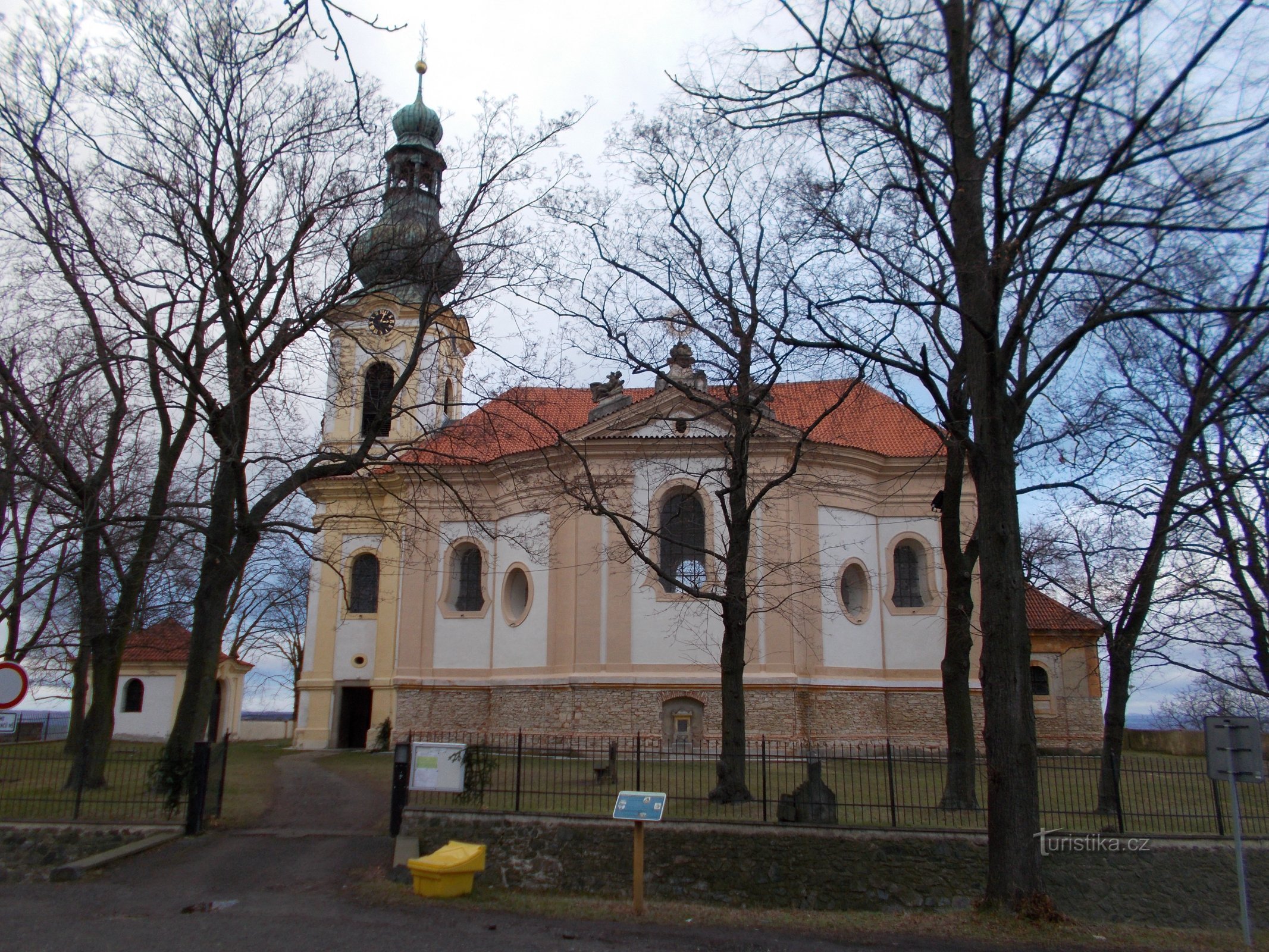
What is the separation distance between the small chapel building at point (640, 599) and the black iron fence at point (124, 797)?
5815 mm

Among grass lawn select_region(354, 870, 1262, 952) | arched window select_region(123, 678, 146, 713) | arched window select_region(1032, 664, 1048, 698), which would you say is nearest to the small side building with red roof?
arched window select_region(123, 678, 146, 713)

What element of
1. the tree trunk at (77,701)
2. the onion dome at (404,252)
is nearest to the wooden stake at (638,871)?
the onion dome at (404,252)

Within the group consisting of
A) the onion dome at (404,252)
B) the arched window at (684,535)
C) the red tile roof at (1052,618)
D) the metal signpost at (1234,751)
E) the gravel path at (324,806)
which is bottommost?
the gravel path at (324,806)

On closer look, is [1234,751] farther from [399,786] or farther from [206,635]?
[206,635]

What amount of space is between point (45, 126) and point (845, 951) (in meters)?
15.3

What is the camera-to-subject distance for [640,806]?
382 inches

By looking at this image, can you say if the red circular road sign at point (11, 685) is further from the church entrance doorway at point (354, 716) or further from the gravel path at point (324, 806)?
the church entrance doorway at point (354, 716)

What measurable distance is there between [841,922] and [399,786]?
6.13 meters

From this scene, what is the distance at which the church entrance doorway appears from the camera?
28.4 m

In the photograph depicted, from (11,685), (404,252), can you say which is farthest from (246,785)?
(404,252)

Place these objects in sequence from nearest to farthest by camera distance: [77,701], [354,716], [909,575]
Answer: [77,701], [909,575], [354,716]

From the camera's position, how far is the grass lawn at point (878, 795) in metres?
12.9

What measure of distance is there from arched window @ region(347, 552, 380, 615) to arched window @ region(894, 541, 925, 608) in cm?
1522

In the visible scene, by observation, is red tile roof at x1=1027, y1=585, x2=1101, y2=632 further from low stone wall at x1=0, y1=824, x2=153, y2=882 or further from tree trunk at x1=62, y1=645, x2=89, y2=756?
tree trunk at x1=62, y1=645, x2=89, y2=756
